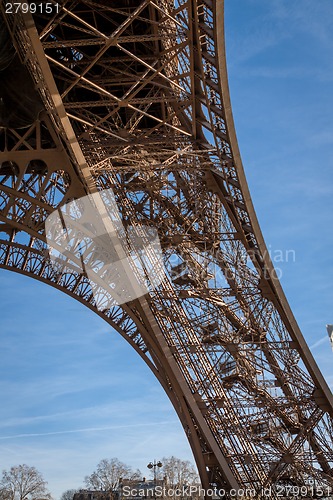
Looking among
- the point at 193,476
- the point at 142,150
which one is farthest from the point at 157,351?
the point at 193,476

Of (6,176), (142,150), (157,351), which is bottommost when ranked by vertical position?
(157,351)

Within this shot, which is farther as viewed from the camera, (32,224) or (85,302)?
(85,302)

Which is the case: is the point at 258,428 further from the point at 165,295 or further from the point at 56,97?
the point at 56,97

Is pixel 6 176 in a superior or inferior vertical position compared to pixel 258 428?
superior

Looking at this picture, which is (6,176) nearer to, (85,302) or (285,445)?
(85,302)

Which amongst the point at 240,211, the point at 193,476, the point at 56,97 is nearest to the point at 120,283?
the point at 240,211

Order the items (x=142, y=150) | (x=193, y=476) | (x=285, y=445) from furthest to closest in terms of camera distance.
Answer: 1. (x=193, y=476)
2. (x=285, y=445)
3. (x=142, y=150)

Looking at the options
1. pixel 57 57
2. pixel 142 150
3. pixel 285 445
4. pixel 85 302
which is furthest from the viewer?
pixel 85 302
